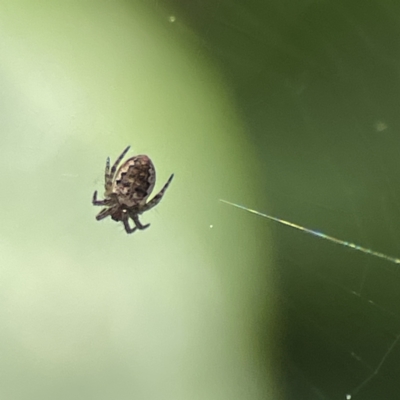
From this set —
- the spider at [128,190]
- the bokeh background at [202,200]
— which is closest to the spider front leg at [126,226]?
the spider at [128,190]

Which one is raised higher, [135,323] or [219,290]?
[219,290]

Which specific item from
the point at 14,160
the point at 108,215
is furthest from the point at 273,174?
the point at 14,160

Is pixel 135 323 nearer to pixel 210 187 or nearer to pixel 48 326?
pixel 48 326

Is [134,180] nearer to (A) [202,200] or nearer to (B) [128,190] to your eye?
(B) [128,190]

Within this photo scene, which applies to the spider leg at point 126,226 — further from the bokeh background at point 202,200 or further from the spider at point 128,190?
the bokeh background at point 202,200

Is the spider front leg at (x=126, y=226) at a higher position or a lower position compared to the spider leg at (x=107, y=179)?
lower

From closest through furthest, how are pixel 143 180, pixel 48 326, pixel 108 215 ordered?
pixel 143 180
pixel 108 215
pixel 48 326
